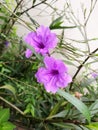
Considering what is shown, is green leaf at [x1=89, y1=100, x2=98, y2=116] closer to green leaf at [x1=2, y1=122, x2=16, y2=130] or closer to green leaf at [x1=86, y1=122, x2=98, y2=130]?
green leaf at [x1=86, y1=122, x2=98, y2=130]

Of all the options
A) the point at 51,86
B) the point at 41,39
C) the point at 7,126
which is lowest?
the point at 7,126

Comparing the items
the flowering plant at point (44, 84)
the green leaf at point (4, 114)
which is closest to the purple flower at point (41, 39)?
the flowering plant at point (44, 84)

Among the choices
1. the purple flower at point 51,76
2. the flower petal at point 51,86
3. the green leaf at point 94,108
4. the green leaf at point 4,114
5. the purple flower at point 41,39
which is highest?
the purple flower at point 41,39

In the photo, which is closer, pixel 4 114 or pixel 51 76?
pixel 51 76

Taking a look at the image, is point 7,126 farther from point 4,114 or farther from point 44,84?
point 44,84

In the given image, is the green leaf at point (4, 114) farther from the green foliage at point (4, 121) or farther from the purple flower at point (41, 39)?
the purple flower at point (41, 39)

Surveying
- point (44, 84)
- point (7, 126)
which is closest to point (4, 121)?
point (7, 126)
